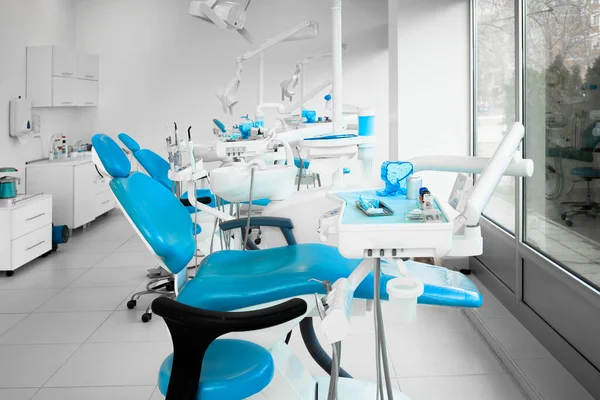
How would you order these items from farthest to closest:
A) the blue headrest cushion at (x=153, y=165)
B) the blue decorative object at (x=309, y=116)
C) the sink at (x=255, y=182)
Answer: the blue decorative object at (x=309, y=116), the blue headrest cushion at (x=153, y=165), the sink at (x=255, y=182)

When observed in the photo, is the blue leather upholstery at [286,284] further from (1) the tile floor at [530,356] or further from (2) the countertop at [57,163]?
(2) the countertop at [57,163]

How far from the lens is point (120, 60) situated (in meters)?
7.85

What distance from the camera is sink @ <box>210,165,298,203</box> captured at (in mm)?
3172

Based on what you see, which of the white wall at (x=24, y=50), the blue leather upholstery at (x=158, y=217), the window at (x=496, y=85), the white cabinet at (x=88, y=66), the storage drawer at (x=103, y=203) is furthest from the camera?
the white cabinet at (x=88, y=66)

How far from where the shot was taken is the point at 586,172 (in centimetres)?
283

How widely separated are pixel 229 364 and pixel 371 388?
2.99 feet

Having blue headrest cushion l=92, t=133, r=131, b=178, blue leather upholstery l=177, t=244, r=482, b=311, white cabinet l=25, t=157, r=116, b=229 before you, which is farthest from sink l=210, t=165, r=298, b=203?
white cabinet l=25, t=157, r=116, b=229

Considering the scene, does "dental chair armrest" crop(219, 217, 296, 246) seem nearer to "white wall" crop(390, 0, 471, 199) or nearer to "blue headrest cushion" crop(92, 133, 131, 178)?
"blue headrest cushion" crop(92, 133, 131, 178)

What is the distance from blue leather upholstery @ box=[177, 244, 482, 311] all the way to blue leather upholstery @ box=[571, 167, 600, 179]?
3.33 feet

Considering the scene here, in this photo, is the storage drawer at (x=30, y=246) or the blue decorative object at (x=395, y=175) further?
the storage drawer at (x=30, y=246)

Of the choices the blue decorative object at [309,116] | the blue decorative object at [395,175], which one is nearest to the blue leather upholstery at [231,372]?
the blue decorative object at [395,175]

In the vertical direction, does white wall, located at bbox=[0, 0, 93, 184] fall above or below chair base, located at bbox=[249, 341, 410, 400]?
above

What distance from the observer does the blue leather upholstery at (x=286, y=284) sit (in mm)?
1927

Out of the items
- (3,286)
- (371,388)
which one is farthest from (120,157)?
(3,286)
